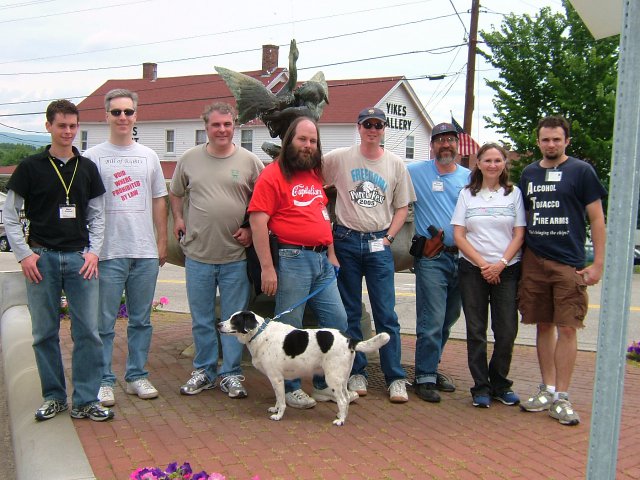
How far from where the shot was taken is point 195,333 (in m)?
5.32

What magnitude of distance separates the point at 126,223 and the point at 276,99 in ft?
6.10

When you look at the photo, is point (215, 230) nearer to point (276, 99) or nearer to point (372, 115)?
point (372, 115)

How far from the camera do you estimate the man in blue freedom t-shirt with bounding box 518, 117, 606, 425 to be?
4.81 meters

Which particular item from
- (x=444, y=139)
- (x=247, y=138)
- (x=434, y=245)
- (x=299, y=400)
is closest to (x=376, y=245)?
(x=434, y=245)

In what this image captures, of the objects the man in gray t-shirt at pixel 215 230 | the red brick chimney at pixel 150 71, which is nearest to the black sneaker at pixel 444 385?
the man in gray t-shirt at pixel 215 230

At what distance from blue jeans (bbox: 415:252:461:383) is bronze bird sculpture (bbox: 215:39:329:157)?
5.24ft

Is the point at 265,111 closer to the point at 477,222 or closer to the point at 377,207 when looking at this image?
the point at 377,207

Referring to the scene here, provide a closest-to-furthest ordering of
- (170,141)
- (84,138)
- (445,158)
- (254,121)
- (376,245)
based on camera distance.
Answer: (376,245)
(445,158)
(254,121)
(170,141)
(84,138)

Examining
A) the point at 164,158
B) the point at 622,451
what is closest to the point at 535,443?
A: the point at 622,451

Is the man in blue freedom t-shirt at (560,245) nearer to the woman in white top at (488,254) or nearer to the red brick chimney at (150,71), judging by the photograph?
the woman in white top at (488,254)

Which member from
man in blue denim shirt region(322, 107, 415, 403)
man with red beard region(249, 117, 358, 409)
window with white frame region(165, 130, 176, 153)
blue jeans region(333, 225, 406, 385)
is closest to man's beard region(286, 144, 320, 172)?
man with red beard region(249, 117, 358, 409)

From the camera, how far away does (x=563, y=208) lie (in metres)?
4.84

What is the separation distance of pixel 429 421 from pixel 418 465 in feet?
2.87

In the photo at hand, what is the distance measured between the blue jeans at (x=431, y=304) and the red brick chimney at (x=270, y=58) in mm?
32979
